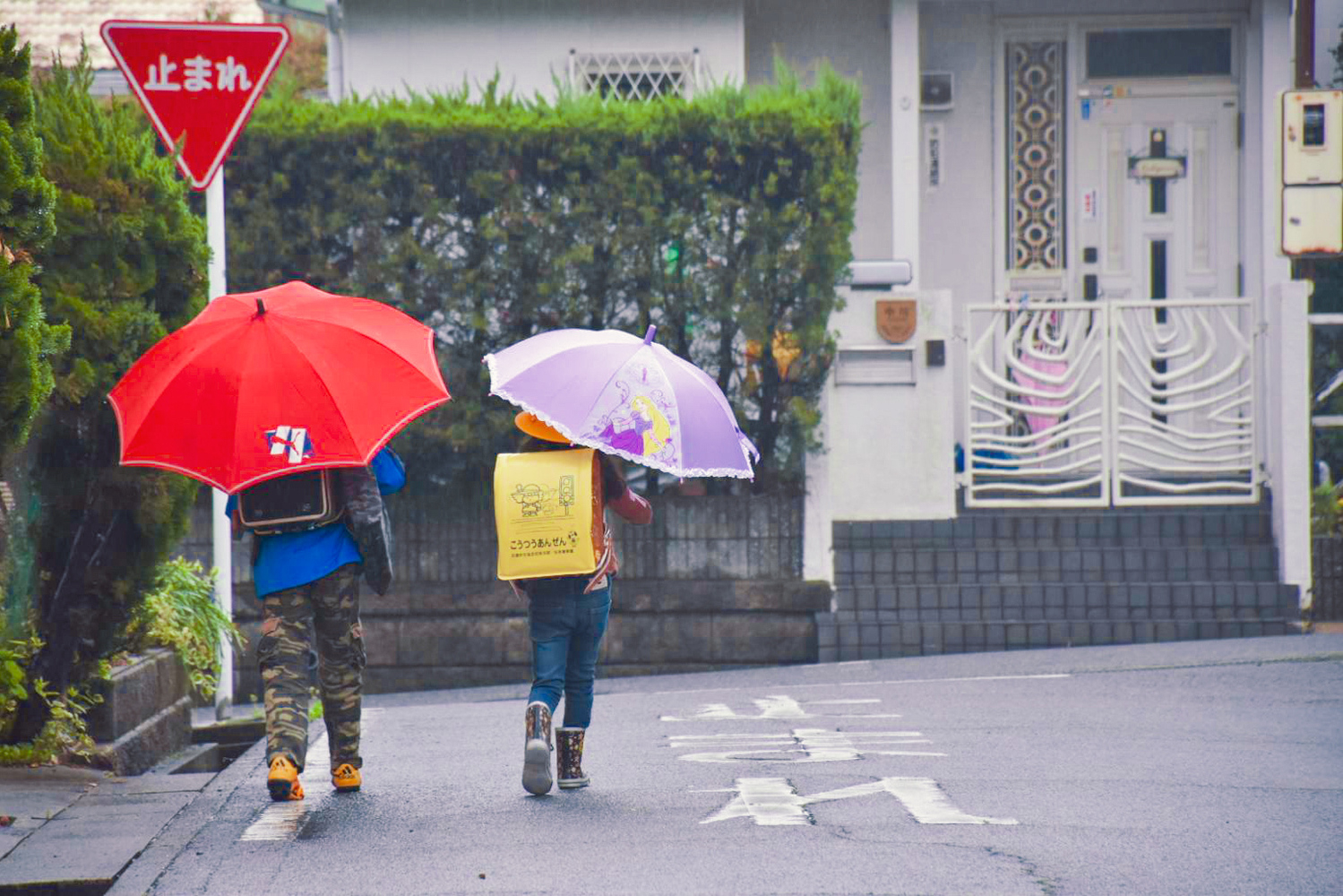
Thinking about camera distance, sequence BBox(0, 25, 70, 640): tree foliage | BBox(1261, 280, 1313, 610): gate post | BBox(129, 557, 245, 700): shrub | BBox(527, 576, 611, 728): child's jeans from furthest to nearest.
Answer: BBox(1261, 280, 1313, 610): gate post → BBox(129, 557, 245, 700): shrub → BBox(527, 576, 611, 728): child's jeans → BBox(0, 25, 70, 640): tree foliage

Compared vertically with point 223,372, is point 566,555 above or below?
below

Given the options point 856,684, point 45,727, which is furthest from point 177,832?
point 856,684

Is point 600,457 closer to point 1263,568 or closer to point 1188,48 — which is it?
point 1263,568

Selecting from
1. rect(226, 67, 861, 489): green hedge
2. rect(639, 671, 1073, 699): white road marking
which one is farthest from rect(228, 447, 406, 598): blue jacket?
rect(226, 67, 861, 489): green hedge

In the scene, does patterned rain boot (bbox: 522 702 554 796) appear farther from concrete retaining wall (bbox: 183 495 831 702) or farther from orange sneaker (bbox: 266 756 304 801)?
concrete retaining wall (bbox: 183 495 831 702)

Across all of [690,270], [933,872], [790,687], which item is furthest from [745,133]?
[933,872]

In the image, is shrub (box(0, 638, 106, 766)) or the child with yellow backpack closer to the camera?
the child with yellow backpack

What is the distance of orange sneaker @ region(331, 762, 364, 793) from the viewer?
6406mm

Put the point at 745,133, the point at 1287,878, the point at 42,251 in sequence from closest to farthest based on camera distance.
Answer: the point at 1287,878 → the point at 42,251 → the point at 745,133

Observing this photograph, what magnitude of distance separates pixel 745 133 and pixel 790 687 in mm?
3557

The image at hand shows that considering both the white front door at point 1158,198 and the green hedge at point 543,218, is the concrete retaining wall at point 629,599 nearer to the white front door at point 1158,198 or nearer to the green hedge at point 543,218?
the green hedge at point 543,218

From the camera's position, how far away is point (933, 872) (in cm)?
490

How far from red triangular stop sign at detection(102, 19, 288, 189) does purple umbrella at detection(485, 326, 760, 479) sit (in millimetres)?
2842

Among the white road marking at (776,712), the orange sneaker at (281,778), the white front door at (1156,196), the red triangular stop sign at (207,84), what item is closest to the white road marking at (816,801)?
the orange sneaker at (281,778)
